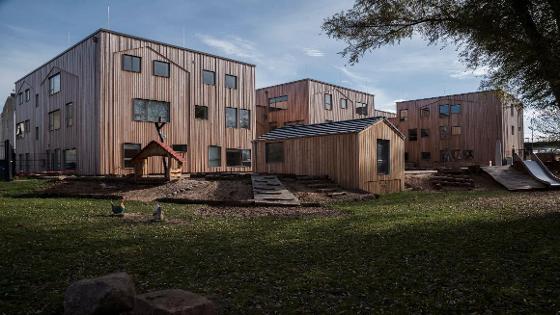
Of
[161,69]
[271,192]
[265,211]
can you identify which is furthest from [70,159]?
[265,211]

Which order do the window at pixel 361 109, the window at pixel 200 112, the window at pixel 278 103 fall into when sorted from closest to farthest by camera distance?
the window at pixel 200 112
the window at pixel 278 103
the window at pixel 361 109

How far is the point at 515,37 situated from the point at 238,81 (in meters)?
25.6

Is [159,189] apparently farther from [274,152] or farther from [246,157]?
[246,157]

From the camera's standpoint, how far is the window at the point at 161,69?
29.2 m

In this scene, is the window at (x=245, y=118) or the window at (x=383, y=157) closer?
the window at (x=383, y=157)

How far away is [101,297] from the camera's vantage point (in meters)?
4.05

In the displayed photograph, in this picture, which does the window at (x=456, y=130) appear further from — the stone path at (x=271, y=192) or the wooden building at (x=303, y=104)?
the stone path at (x=271, y=192)

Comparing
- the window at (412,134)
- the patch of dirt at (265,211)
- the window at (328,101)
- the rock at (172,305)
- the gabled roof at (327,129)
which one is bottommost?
the patch of dirt at (265,211)

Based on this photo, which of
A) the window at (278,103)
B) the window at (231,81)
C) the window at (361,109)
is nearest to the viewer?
the window at (231,81)

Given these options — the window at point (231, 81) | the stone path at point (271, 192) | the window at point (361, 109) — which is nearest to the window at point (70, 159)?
the window at point (231, 81)

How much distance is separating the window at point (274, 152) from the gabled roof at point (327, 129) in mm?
422

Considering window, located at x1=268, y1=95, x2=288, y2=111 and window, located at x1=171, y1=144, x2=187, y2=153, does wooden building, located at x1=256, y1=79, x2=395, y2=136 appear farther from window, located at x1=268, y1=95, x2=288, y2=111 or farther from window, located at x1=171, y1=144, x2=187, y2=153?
window, located at x1=171, y1=144, x2=187, y2=153

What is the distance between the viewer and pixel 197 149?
31.2m

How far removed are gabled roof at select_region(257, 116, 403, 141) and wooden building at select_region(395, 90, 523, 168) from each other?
24.9 meters
